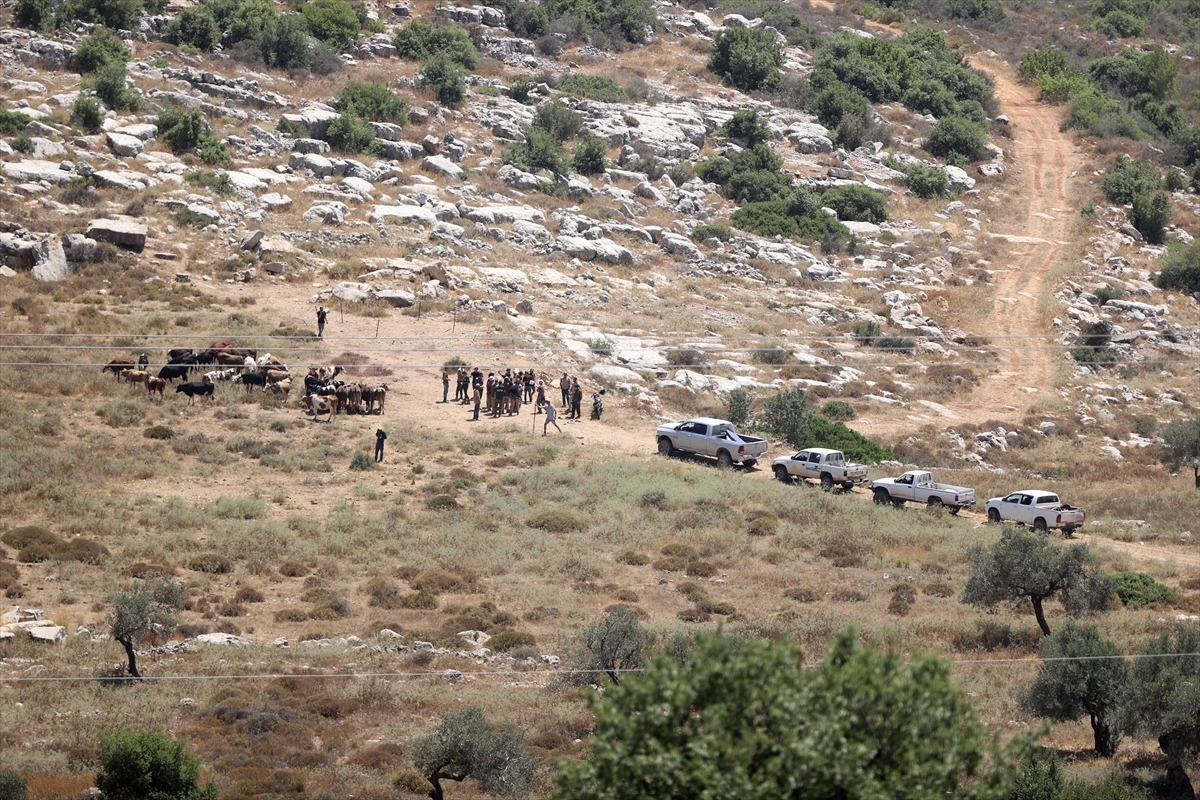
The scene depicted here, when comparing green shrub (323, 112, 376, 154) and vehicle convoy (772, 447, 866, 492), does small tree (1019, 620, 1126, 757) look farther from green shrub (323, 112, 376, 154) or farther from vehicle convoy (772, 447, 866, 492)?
green shrub (323, 112, 376, 154)

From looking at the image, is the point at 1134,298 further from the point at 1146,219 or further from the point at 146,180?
the point at 146,180

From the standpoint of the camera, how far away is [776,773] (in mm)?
11281

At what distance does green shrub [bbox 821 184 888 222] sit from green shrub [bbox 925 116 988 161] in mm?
10993

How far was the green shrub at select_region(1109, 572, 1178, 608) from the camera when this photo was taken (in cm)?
3450

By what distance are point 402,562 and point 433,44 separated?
49960mm

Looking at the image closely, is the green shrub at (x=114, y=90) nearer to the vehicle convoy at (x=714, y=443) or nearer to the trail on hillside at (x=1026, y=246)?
the vehicle convoy at (x=714, y=443)

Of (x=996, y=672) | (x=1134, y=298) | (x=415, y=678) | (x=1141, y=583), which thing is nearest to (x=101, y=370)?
(x=415, y=678)

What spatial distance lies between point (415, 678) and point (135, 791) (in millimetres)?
8369

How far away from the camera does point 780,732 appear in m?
11.5

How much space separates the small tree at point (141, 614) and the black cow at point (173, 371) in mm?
14543

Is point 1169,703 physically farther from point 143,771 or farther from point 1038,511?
point 143,771

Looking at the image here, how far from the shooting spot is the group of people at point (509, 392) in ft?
150

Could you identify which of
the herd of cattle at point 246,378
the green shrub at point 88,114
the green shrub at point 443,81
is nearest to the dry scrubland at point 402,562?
the herd of cattle at point 246,378

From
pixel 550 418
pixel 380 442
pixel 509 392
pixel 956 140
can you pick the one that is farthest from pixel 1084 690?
pixel 956 140
